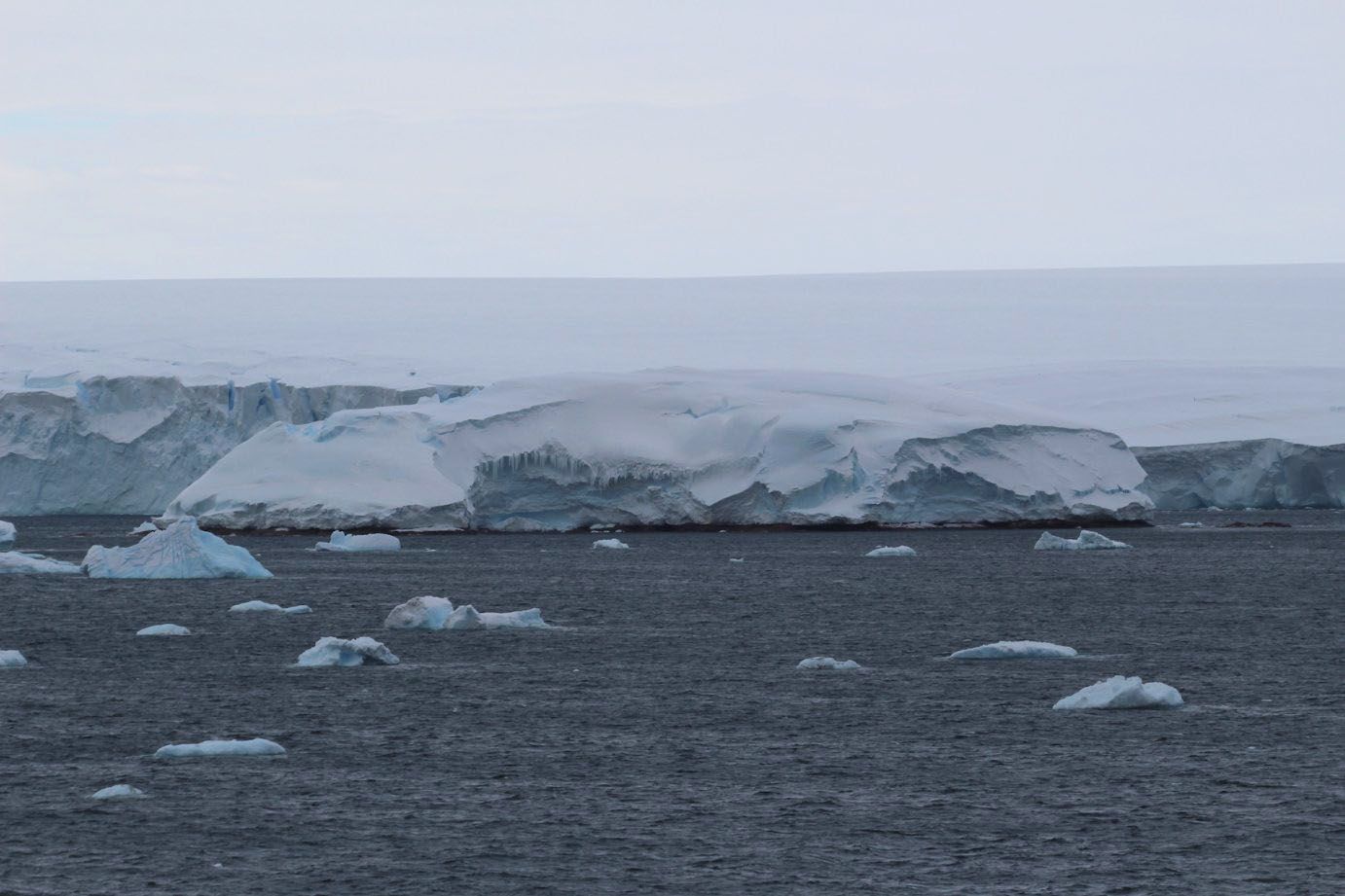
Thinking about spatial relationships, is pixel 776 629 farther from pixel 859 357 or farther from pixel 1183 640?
pixel 859 357

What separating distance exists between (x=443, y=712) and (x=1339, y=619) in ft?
31.8

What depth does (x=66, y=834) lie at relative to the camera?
7547 mm

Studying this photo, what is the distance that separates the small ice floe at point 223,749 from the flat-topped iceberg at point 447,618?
6.16m

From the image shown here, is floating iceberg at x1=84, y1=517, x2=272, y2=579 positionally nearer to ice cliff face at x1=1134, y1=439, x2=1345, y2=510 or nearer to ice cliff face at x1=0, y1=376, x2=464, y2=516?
ice cliff face at x1=0, y1=376, x2=464, y2=516

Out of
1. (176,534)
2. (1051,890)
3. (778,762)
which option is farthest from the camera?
(176,534)

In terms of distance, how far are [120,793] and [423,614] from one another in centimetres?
760

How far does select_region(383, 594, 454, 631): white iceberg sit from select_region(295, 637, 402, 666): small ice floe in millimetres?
2270

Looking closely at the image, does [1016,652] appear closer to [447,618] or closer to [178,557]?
[447,618]

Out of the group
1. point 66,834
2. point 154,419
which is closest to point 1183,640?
point 66,834

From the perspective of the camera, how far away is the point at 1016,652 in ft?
45.3

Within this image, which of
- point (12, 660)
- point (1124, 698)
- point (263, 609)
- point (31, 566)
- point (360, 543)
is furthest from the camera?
point (360, 543)

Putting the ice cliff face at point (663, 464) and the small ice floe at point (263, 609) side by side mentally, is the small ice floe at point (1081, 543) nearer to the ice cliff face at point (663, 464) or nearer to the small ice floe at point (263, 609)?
the ice cliff face at point (663, 464)

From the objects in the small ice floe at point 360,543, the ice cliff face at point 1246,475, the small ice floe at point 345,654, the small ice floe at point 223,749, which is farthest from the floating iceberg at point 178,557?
the ice cliff face at point 1246,475

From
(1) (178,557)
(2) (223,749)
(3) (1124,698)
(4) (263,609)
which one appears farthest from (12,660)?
(1) (178,557)
